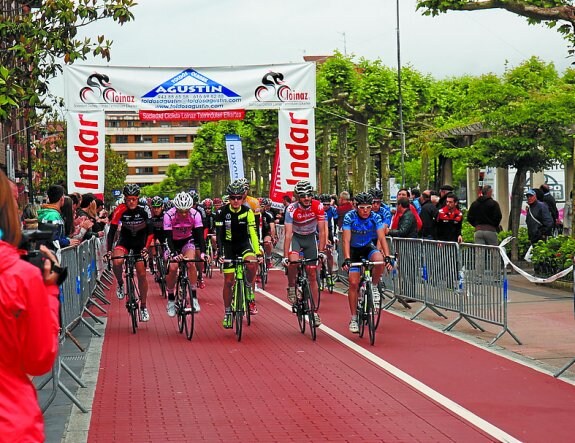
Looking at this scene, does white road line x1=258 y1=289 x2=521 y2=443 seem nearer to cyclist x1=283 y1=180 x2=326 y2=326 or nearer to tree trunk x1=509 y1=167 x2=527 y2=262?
cyclist x1=283 y1=180 x2=326 y2=326

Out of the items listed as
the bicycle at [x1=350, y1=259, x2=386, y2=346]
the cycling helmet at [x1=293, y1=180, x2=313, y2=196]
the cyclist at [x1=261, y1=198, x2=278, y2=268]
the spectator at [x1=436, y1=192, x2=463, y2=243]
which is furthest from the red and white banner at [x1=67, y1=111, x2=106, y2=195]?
the bicycle at [x1=350, y1=259, x2=386, y2=346]

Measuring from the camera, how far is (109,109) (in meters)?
23.9

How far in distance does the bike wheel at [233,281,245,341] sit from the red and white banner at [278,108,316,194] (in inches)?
396

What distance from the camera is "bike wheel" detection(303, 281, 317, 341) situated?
1414 cm

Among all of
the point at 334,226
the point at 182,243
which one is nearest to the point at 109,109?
the point at 334,226

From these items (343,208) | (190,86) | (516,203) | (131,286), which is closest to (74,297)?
(131,286)

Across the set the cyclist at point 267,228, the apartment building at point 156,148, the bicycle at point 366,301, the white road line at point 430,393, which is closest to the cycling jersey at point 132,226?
the white road line at point 430,393

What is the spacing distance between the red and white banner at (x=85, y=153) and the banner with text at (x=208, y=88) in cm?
67

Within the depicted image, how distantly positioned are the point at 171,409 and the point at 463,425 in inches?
95.7

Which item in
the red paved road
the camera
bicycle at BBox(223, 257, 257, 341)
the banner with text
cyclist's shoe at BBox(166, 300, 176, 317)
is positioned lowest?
the red paved road

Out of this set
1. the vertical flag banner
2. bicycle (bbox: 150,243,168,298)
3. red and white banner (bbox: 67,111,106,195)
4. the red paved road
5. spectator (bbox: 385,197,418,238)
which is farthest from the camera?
the vertical flag banner

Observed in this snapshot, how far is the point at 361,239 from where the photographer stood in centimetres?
1426

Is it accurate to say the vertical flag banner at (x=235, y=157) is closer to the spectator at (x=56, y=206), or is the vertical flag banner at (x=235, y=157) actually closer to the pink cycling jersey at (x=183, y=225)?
the pink cycling jersey at (x=183, y=225)

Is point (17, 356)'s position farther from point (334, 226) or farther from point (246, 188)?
point (334, 226)
